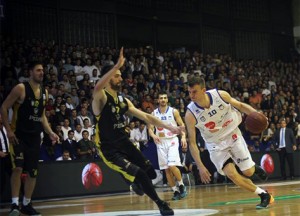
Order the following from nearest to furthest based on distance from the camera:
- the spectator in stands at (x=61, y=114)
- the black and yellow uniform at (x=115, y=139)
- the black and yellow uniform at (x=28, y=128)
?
the black and yellow uniform at (x=115, y=139), the black and yellow uniform at (x=28, y=128), the spectator in stands at (x=61, y=114)

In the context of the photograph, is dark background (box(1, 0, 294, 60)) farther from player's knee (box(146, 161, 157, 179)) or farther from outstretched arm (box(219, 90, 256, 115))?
player's knee (box(146, 161, 157, 179))

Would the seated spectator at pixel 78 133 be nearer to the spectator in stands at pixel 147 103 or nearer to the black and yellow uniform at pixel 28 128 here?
the spectator in stands at pixel 147 103

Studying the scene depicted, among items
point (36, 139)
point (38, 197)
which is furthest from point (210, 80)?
point (36, 139)

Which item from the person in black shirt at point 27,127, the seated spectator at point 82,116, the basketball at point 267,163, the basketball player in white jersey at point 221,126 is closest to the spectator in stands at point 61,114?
the seated spectator at point 82,116

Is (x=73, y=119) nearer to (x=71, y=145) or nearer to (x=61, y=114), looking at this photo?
(x=61, y=114)

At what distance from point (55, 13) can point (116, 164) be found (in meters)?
16.2

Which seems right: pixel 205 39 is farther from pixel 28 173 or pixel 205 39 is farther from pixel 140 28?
pixel 28 173

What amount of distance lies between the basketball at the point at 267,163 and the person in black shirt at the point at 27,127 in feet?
38.5

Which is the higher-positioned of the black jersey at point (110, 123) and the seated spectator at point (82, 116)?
the seated spectator at point (82, 116)

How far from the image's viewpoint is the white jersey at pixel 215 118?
8711 millimetres

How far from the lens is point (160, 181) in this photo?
17.8m

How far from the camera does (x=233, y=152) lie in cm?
880

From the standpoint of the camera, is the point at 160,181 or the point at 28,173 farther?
the point at 160,181

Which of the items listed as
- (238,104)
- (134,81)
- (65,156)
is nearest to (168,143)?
(65,156)
